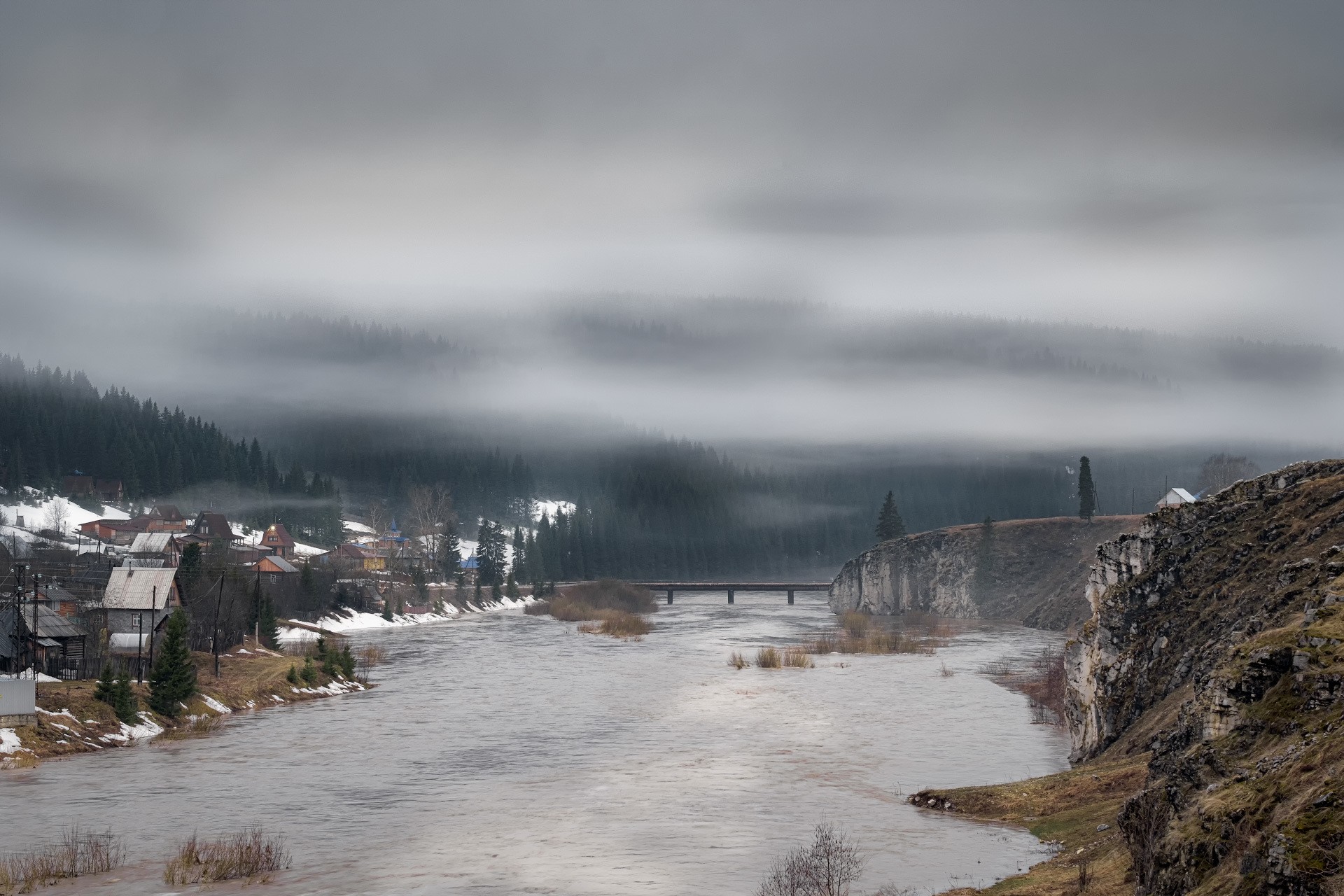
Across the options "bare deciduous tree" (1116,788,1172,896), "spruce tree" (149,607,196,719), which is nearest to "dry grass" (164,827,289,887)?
"bare deciduous tree" (1116,788,1172,896)

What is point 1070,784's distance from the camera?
51.2 metres

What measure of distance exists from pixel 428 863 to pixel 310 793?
16.9m

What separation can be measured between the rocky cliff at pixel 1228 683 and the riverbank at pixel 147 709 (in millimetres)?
55966

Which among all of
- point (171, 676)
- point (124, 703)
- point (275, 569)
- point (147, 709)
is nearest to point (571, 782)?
point (124, 703)

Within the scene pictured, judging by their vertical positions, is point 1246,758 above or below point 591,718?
above

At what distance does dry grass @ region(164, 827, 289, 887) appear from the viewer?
43.1m

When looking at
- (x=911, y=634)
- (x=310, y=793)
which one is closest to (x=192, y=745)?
(x=310, y=793)

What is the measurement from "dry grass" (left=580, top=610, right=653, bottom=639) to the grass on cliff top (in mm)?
110489

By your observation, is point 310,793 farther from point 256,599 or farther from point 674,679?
point 256,599

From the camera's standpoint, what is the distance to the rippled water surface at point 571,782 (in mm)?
44656

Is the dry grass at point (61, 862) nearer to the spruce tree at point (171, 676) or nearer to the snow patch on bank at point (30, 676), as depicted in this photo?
the spruce tree at point (171, 676)

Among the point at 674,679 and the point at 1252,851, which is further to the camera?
the point at 674,679

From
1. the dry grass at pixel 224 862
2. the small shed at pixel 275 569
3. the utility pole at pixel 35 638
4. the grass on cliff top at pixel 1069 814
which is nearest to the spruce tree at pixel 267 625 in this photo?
the utility pole at pixel 35 638

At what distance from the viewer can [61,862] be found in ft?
145
